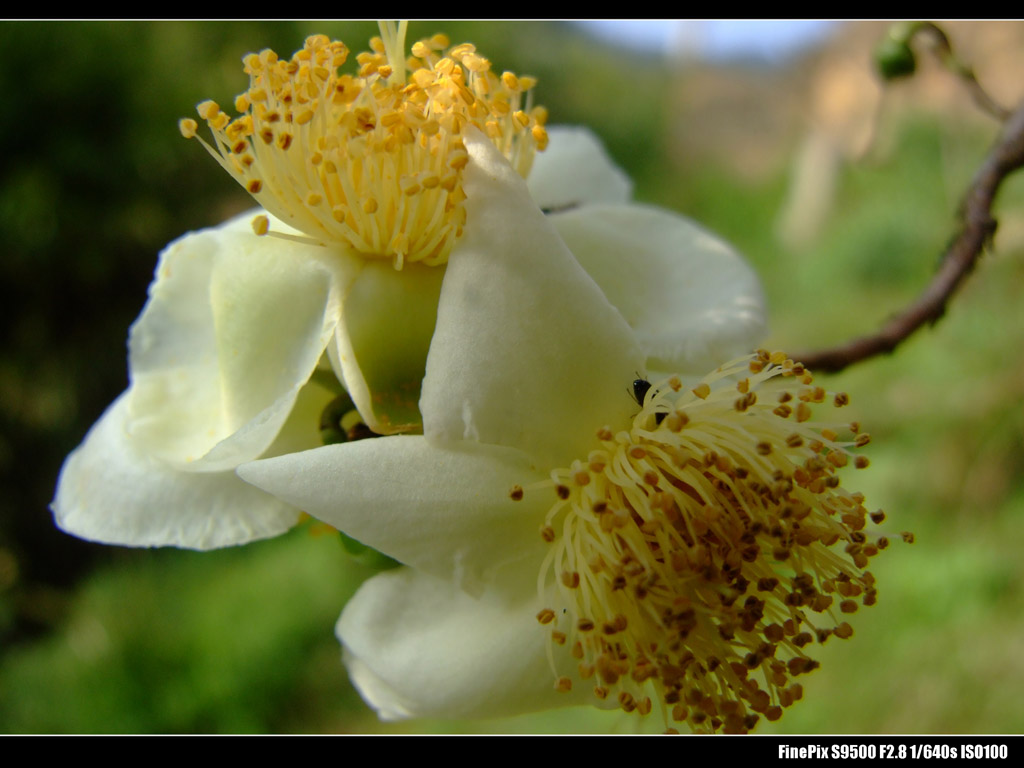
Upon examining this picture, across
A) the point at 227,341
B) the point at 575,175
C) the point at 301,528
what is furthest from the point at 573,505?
the point at 301,528

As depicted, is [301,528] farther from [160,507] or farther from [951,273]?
[951,273]

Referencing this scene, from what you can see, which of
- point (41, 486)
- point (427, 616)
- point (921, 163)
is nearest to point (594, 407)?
point (427, 616)

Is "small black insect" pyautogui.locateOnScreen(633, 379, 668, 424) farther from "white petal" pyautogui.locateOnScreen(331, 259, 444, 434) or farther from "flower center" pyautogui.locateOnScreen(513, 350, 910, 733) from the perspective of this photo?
"white petal" pyautogui.locateOnScreen(331, 259, 444, 434)

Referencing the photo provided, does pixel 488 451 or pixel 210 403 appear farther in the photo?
pixel 210 403

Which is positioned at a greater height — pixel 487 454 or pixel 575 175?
pixel 575 175

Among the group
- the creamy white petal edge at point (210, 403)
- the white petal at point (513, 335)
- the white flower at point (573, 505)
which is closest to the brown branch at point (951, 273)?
the white flower at point (573, 505)
